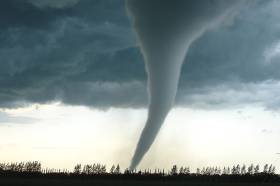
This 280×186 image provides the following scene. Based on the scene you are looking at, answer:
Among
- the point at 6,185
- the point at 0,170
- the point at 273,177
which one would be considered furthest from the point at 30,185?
the point at 273,177

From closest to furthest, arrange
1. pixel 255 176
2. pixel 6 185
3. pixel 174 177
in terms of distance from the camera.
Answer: pixel 6 185
pixel 174 177
pixel 255 176

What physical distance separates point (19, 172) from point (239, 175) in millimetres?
65131

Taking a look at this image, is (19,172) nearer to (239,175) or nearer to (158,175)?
(158,175)

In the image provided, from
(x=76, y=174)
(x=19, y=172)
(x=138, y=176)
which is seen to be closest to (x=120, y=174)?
(x=138, y=176)

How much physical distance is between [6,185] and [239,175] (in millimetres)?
91515

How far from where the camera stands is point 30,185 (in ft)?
238

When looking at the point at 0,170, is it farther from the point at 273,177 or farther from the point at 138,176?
the point at 273,177

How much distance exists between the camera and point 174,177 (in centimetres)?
13200

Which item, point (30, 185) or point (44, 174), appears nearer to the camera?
point (30, 185)

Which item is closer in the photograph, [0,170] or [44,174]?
[44,174]

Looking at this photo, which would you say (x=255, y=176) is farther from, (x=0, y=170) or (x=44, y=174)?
(x=0, y=170)

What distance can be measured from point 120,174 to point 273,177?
144 ft

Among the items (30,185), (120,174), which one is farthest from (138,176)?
(30,185)

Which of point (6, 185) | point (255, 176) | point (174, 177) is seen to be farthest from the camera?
point (255, 176)
